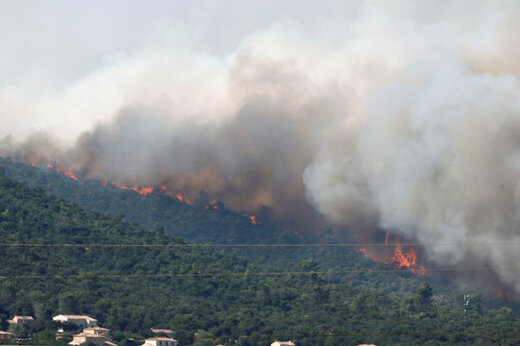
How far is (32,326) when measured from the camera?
117625mm

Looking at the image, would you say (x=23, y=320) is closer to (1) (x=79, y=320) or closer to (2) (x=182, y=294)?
(1) (x=79, y=320)

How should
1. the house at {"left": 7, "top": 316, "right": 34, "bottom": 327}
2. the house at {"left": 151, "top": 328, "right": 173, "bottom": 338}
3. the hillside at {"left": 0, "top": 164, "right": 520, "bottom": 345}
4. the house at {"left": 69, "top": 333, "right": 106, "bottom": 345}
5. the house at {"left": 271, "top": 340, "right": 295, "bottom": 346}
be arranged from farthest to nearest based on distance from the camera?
the hillside at {"left": 0, "top": 164, "right": 520, "bottom": 345}, the house at {"left": 271, "top": 340, "right": 295, "bottom": 346}, the house at {"left": 151, "top": 328, "right": 173, "bottom": 338}, the house at {"left": 7, "top": 316, "right": 34, "bottom": 327}, the house at {"left": 69, "top": 333, "right": 106, "bottom": 345}

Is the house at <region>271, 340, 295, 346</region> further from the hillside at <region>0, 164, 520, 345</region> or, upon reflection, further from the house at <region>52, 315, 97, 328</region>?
the house at <region>52, 315, 97, 328</region>

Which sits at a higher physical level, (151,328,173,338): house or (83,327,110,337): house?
(151,328,173,338): house

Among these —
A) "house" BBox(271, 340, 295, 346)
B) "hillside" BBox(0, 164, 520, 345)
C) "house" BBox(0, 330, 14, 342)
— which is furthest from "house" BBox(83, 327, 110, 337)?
"house" BBox(271, 340, 295, 346)

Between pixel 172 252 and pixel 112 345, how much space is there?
39612mm

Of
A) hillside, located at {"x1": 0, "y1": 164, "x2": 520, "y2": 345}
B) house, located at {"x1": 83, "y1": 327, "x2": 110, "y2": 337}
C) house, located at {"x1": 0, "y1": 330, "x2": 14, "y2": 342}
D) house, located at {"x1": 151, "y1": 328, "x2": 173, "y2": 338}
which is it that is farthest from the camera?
hillside, located at {"x1": 0, "y1": 164, "x2": 520, "y2": 345}

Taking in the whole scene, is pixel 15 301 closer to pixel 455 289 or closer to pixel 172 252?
pixel 172 252

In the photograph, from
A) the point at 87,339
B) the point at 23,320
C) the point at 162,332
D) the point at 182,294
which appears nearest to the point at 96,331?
the point at 87,339

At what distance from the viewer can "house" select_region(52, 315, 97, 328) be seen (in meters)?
121

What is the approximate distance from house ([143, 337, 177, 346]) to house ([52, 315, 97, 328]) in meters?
7.25

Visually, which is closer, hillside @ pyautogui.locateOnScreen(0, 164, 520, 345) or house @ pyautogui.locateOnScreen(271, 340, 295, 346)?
house @ pyautogui.locateOnScreen(271, 340, 295, 346)

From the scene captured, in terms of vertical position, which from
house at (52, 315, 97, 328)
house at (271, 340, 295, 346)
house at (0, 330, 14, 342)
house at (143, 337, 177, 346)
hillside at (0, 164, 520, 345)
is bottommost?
house at (0, 330, 14, 342)

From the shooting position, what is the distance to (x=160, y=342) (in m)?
120
